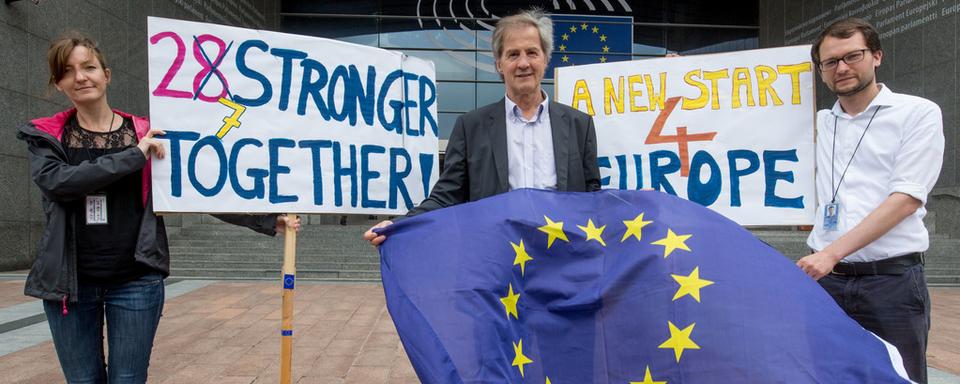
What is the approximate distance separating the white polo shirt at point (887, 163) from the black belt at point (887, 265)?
2 centimetres

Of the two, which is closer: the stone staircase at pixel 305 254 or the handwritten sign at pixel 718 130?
the handwritten sign at pixel 718 130

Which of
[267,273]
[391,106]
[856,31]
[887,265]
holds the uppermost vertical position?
[856,31]

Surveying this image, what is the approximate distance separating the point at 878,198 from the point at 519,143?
4.19 feet

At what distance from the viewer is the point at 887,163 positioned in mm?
2293

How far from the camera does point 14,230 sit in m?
10.5

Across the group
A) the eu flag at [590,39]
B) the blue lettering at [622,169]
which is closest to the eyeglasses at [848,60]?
the blue lettering at [622,169]

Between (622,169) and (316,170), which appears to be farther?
(622,169)

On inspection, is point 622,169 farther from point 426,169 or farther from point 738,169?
point 426,169

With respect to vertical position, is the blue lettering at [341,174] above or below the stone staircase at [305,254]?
above

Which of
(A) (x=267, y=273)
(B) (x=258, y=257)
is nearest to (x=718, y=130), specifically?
(A) (x=267, y=273)

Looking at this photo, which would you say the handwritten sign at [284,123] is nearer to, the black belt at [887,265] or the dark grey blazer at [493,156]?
the dark grey blazer at [493,156]

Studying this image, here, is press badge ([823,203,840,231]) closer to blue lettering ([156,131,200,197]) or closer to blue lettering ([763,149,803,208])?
blue lettering ([763,149,803,208])

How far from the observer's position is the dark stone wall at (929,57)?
14.2m

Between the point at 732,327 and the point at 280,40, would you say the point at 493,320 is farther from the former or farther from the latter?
the point at 280,40
